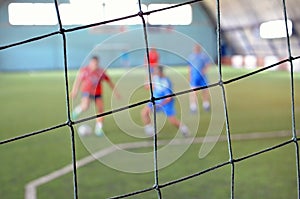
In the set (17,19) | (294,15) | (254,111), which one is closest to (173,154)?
(254,111)

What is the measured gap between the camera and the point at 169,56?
28.6 m

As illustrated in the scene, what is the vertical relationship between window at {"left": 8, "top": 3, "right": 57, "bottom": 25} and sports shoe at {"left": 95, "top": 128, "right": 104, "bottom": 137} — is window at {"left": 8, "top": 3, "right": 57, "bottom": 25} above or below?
above

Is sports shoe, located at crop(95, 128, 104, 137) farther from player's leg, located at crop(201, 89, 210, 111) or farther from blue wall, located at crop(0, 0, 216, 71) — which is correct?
blue wall, located at crop(0, 0, 216, 71)

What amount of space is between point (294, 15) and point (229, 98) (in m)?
9.80

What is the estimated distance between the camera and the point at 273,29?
23.3m

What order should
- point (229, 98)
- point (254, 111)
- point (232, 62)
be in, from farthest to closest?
point (232, 62)
point (229, 98)
point (254, 111)

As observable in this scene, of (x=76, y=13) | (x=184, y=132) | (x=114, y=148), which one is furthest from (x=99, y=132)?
(x=76, y=13)

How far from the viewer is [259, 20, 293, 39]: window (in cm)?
2241

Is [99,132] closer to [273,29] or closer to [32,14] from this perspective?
[273,29]

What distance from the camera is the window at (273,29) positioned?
73.5 feet

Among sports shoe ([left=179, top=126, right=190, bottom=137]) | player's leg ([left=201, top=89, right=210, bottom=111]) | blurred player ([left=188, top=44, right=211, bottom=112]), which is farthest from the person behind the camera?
player's leg ([left=201, top=89, right=210, bottom=111])

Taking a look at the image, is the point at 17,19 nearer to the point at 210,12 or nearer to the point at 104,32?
the point at 104,32

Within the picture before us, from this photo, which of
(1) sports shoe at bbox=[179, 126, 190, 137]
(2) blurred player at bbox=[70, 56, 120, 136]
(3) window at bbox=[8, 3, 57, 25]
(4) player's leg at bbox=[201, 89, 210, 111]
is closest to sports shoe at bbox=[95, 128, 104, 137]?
(2) blurred player at bbox=[70, 56, 120, 136]

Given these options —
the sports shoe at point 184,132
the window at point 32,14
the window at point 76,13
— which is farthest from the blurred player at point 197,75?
the window at point 32,14
